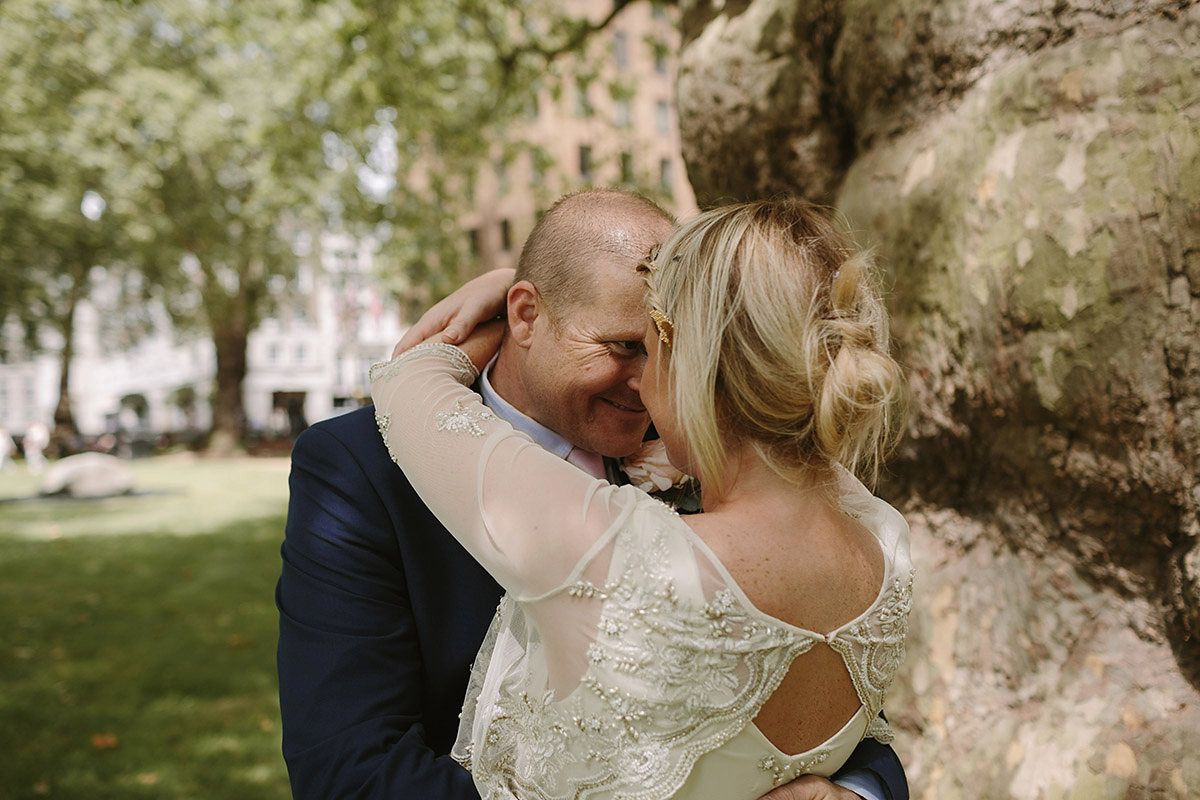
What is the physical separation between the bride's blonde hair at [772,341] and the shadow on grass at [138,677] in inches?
177

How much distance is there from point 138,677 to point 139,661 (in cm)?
46

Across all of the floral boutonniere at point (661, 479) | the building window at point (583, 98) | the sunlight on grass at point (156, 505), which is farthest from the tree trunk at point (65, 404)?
the floral boutonniere at point (661, 479)

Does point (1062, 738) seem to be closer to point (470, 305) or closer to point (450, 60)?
point (470, 305)

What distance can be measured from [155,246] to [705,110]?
84.5ft

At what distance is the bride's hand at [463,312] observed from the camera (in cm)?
241

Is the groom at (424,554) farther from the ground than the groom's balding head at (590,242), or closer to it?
closer to it

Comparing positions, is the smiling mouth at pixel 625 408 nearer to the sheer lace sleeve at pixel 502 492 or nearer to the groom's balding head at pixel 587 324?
the groom's balding head at pixel 587 324

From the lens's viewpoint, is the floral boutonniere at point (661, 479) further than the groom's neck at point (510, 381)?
No

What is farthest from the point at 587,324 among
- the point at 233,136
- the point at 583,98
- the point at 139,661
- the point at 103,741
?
the point at 233,136

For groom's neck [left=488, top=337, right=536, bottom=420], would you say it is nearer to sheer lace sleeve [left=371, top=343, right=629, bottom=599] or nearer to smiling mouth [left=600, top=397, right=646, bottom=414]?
smiling mouth [left=600, top=397, right=646, bottom=414]

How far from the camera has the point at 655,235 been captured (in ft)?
8.44

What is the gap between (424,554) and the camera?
89.9 inches

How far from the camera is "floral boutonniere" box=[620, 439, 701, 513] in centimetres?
239

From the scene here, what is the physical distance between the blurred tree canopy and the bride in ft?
30.2
